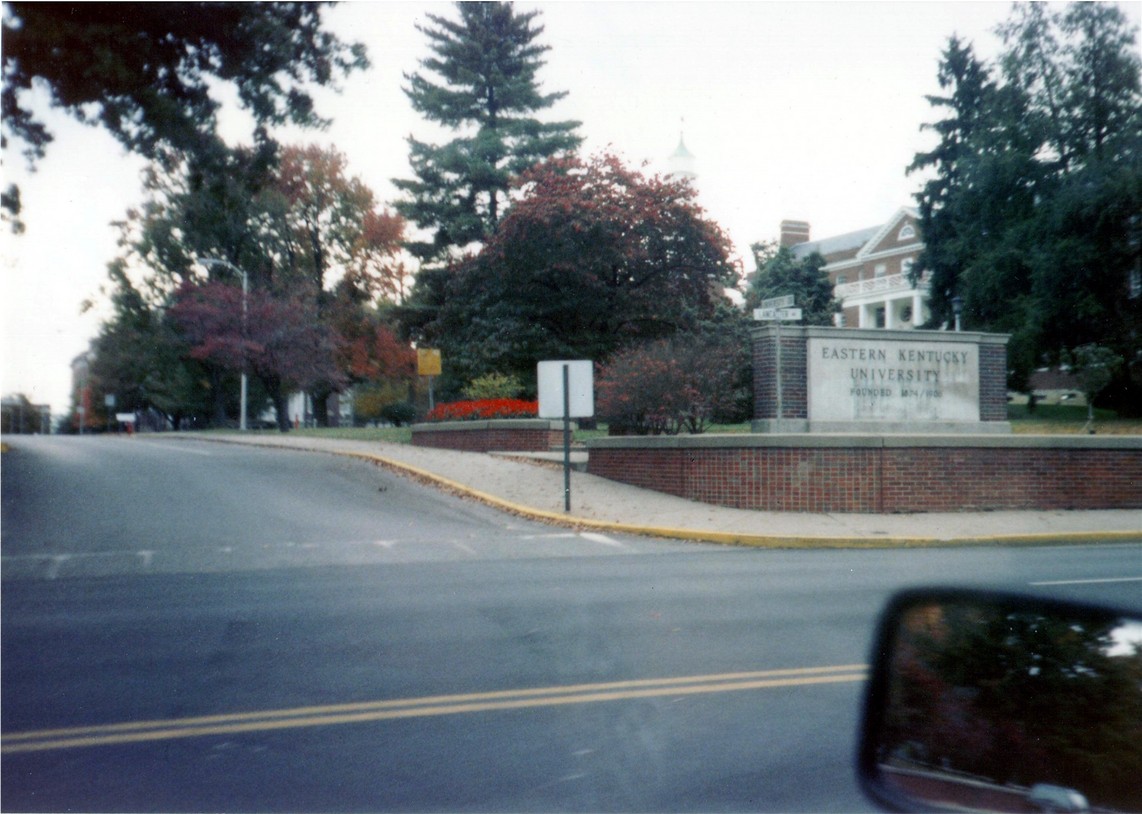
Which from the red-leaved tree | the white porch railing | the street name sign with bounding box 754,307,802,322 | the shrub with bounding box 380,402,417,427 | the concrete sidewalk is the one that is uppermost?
the white porch railing

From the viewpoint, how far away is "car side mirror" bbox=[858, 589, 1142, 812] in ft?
6.23

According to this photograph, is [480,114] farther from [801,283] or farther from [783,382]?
[783,382]

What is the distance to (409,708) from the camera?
5.41m

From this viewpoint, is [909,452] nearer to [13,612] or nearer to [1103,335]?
[13,612]

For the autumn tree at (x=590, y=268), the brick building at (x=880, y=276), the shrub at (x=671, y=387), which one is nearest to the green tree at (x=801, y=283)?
the brick building at (x=880, y=276)

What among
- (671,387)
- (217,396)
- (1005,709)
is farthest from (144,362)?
(1005,709)

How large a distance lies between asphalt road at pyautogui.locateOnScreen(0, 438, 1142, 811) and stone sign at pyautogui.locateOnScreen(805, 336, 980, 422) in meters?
5.46

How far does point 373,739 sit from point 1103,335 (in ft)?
89.9

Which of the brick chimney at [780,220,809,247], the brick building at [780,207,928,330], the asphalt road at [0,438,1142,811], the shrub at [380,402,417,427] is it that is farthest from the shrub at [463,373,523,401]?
the brick chimney at [780,220,809,247]

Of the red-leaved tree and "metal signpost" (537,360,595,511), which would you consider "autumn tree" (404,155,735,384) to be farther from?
"metal signpost" (537,360,595,511)

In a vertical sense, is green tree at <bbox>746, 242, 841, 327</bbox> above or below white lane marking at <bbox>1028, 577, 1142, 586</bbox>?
above

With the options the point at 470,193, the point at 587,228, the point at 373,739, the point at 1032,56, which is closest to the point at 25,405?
the point at 470,193

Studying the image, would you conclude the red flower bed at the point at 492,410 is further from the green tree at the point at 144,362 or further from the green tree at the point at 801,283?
the green tree at the point at 801,283

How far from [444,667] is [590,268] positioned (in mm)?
21633
